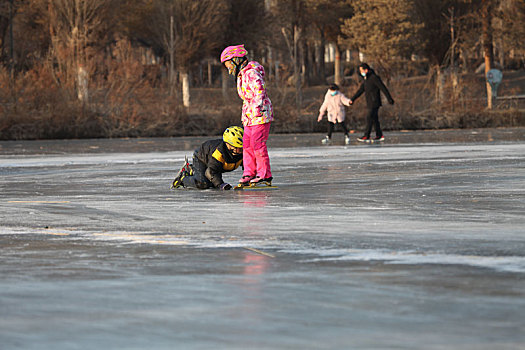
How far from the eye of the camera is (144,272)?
7.41m

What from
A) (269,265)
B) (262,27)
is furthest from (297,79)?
(269,265)

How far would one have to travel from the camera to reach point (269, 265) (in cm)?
766

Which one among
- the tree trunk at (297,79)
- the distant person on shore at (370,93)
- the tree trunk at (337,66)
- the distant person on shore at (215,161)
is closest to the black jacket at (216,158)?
the distant person on shore at (215,161)

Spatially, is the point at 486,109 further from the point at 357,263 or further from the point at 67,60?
the point at 357,263

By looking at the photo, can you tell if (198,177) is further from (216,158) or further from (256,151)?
(256,151)

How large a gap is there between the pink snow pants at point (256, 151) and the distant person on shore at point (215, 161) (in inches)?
5.3

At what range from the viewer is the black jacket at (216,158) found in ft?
47.6

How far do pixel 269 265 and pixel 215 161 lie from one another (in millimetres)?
6948

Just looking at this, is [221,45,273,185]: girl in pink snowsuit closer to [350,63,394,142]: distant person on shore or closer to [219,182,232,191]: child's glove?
[219,182,232,191]: child's glove

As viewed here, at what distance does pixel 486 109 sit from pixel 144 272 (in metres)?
37.2

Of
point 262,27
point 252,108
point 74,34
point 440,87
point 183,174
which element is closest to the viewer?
point 252,108

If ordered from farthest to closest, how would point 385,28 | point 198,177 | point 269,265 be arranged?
point 385,28
point 198,177
point 269,265

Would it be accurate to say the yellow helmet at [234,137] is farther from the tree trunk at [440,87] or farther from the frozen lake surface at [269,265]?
the tree trunk at [440,87]

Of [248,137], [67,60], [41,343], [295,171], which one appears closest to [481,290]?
[41,343]
